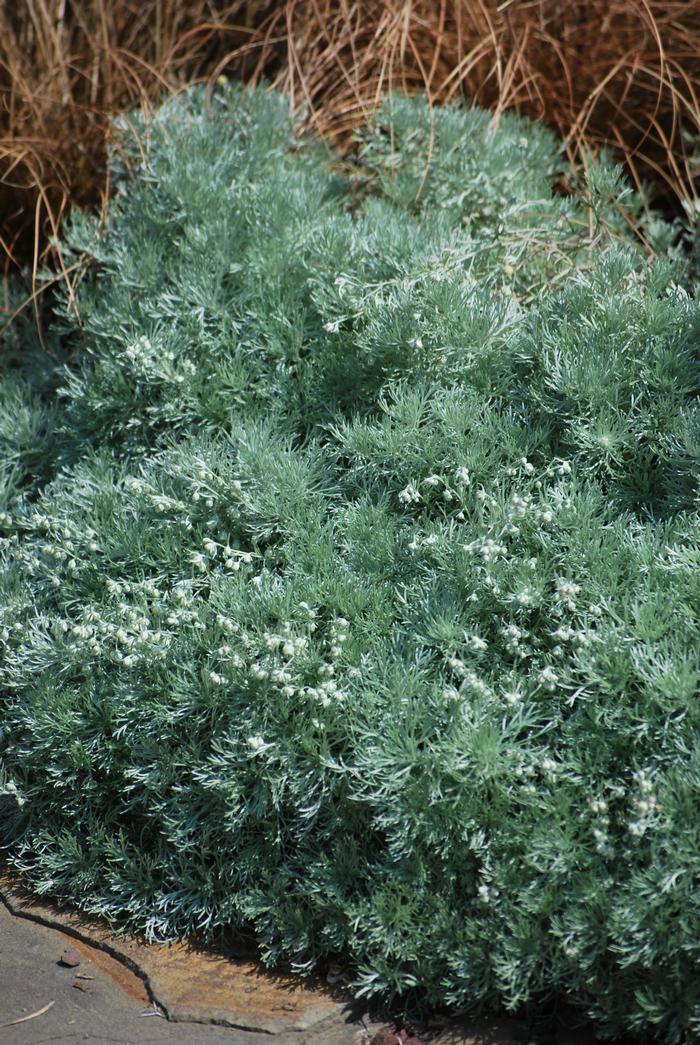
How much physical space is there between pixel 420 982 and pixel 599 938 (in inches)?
16.5

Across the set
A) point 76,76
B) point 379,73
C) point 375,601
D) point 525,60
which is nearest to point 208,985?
point 375,601

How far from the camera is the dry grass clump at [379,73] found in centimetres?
444

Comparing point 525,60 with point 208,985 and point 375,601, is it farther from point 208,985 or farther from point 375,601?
point 208,985

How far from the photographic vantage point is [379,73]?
4609mm

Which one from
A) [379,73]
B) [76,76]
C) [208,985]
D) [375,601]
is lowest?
[208,985]

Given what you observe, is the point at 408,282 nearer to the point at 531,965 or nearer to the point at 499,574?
the point at 499,574

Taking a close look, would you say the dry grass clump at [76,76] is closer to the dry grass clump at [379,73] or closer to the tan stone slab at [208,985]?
the dry grass clump at [379,73]

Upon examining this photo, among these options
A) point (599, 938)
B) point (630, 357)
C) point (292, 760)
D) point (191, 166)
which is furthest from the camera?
point (191, 166)

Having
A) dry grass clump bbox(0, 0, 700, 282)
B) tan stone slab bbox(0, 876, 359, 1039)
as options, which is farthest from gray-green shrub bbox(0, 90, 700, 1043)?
dry grass clump bbox(0, 0, 700, 282)

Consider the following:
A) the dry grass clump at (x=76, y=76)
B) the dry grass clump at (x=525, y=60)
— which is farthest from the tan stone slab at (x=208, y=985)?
the dry grass clump at (x=525, y=60)

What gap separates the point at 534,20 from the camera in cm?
471

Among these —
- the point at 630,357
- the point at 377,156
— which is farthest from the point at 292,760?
the point at 377,156

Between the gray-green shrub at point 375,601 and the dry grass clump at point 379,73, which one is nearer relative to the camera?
the gray-green shrub at point 375,601

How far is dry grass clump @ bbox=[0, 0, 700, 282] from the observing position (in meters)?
4.44
